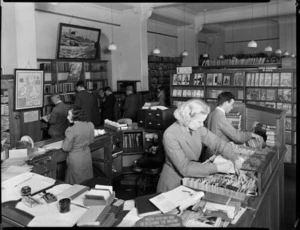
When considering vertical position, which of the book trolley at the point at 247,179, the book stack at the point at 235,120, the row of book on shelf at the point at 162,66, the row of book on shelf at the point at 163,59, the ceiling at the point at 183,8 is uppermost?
the ceiling at the point at 183,8

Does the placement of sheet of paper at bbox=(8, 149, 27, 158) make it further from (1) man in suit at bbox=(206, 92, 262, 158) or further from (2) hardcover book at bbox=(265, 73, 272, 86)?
(2) hardcover book at bbox=(265, 73, 272, 86)

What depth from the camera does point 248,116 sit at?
5367 millimetres

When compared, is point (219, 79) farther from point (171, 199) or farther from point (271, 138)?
point (171, 199)

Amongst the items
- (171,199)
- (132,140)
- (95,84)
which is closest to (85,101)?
(95,84)

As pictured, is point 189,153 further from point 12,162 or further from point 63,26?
point 63,26

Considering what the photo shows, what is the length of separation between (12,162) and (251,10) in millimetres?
11892

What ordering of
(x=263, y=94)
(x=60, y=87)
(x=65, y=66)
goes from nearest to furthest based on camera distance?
1. (x=263, y=94)
2. (x=60, y=87)
3. (x=65, y=66)

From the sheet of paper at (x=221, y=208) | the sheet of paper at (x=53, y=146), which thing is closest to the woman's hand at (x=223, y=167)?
the sheet of paper at (x=221, y=208)

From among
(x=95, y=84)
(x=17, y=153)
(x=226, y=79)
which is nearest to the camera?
(x=17, y=153)

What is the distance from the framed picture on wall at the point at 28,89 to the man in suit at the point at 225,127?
14.8ft

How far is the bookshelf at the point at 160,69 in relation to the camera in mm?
13586

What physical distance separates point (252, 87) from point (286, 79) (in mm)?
859

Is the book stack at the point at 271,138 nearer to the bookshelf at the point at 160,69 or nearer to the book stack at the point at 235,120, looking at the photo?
the book stack at the point at 235,120

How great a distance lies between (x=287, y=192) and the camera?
541 centimetres
